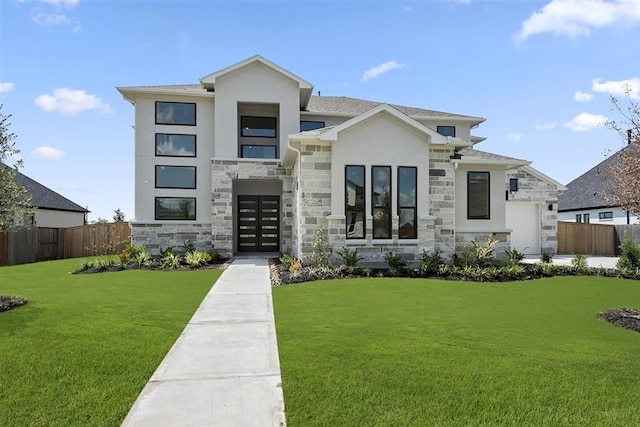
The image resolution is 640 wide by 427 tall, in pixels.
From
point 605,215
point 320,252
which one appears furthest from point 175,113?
point 605,215

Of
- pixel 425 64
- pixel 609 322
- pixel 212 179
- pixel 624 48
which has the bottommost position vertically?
pixel 609 322

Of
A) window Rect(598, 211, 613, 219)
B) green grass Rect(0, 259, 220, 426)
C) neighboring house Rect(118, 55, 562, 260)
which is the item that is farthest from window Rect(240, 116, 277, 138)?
window Rect(598, 211, 613, 219)

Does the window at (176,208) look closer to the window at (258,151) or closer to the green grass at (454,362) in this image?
the window at (258,151)

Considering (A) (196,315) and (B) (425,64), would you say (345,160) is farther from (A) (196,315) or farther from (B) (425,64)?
(A) (196,315)

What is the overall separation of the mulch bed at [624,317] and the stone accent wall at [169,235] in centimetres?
1358

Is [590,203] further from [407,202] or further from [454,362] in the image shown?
[454,362]

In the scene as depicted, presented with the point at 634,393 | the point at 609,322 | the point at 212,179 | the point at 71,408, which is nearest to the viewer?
the point at 71,408

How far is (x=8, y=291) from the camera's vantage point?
9000 mm

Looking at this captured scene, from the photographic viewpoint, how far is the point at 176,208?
657 inches

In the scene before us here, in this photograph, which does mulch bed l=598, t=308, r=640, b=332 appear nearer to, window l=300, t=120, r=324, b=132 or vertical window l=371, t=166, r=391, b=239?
vertical window l=371, t=166, r=391, b=239

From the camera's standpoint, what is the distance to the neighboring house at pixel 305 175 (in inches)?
489

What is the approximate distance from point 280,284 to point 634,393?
7.56m

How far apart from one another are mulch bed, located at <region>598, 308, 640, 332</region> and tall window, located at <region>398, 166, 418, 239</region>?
20.4 feet

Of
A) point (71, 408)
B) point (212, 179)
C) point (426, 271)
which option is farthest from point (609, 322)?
point (212, 179)
